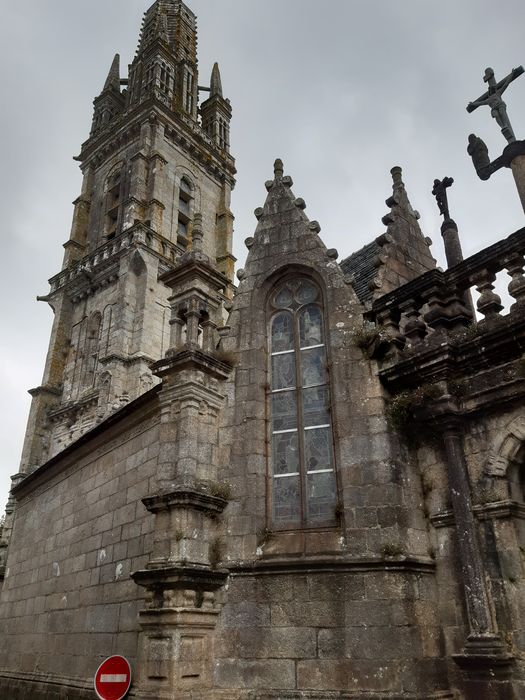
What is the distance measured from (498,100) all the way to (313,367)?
450cm

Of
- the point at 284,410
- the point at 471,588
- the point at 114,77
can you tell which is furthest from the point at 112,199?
the point at 471,588

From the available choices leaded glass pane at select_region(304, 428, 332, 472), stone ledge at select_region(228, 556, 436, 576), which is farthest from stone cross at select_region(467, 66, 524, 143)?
stone ledge at select_region(228, 556, 436, 576)

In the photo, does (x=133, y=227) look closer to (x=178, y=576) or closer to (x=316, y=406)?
(x=316, y=406)

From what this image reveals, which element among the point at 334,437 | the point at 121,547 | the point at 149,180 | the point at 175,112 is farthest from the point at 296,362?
the point at 175,112

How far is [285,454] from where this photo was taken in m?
8.03

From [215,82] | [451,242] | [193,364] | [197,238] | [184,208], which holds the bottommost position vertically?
[193,364]

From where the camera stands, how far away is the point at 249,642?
22.8 feet

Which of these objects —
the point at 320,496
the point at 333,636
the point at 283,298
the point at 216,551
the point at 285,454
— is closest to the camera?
the point at 333,636

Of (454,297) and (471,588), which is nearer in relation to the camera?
(471,588)

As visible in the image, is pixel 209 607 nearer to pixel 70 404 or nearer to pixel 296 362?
pixel 296 362

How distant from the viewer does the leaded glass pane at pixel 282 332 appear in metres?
8.85

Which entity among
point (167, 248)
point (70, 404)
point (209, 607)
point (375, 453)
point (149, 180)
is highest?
point (149, 180)

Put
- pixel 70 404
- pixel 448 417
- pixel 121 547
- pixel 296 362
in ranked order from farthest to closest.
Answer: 1. pixel 70 404
2. pixel 121 547
3. pixel 296 362
4. pixel 448 417

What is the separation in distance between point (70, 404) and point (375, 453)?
2604 cm
